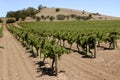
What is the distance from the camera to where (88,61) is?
104 ft

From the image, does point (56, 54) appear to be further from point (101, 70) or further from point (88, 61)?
point (88, 61)

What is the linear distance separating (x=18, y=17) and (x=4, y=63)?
156 meters

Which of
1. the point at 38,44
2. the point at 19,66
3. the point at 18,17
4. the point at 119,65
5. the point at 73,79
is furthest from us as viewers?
the point at 18,17

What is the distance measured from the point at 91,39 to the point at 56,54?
10439 mm

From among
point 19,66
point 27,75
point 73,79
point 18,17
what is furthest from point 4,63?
point 18,17

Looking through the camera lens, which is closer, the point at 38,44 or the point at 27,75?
the point at 27,75

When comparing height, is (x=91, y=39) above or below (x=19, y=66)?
above

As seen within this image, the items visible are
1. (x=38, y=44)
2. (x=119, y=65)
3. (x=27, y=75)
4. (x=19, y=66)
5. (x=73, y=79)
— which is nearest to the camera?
(x=73, y=79)

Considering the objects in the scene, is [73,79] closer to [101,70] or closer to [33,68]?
[101,70]

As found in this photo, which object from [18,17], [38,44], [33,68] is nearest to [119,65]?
[33,68]

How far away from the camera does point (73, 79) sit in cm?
2397

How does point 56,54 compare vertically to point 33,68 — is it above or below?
above

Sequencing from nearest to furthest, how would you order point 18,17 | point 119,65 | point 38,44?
point 119,65
point 38,44
point 18,17

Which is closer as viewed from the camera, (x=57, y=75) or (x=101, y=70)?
(x=57, y=75)
